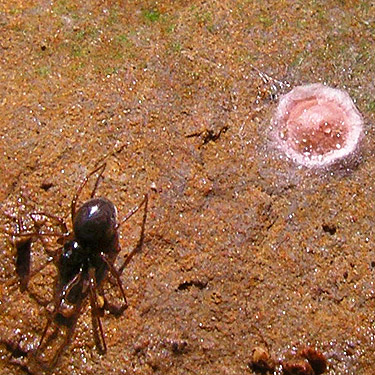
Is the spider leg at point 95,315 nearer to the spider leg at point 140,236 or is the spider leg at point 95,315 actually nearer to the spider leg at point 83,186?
the spider leg at point 140,236

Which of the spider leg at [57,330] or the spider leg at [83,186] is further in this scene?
the spider leg at [83,186]

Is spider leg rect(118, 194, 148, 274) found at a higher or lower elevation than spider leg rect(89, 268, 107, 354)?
higher

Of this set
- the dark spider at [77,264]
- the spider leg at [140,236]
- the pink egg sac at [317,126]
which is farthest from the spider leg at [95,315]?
the pink egg sac at [317,126]

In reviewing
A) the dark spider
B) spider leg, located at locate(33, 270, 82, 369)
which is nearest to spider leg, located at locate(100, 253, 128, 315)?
the dark spider

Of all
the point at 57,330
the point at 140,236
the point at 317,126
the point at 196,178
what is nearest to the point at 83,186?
the point at 140,236

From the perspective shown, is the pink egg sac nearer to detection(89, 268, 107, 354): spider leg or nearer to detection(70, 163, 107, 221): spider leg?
detection(70, 163, 107, 221): spider leg

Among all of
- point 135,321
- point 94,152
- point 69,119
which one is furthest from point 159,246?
point 69,119

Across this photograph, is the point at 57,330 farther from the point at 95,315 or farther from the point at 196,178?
the point at 196,178
